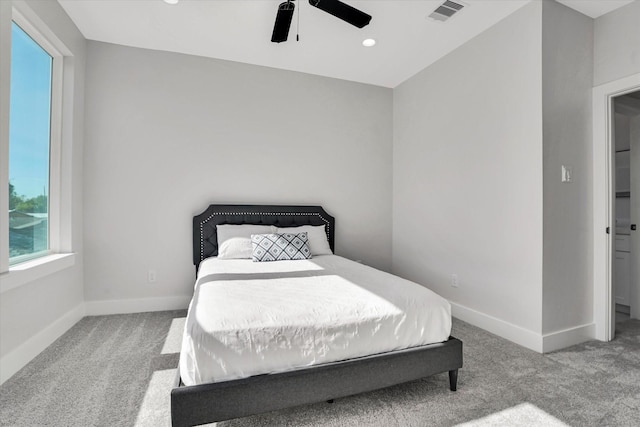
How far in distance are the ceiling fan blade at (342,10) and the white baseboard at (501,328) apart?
8.92 ft

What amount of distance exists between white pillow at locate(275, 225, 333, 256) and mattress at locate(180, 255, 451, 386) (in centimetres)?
A: 124

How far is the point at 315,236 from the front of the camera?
3.63 m

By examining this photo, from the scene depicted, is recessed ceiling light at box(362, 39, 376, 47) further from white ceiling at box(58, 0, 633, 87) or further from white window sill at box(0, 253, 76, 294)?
white window sill at box(0, 253, 76, 294)

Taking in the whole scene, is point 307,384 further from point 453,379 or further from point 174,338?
point 174,338

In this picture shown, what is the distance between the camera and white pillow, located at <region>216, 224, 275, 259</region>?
324cm

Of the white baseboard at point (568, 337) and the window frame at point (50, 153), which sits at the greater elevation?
the window frame at point (50, 153)

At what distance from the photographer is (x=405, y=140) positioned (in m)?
4.16

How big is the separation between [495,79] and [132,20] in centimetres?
331

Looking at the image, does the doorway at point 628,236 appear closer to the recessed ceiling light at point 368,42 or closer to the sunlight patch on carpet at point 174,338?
the recessed ceiling light at point 368,42

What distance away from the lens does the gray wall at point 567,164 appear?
2.56 m

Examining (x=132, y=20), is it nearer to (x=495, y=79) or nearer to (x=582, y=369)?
(x=495, y=79)

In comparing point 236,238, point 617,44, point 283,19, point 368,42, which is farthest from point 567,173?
point 236,238

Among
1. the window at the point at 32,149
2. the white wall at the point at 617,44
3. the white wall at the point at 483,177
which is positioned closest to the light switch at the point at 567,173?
the white wall at the point at 483,177

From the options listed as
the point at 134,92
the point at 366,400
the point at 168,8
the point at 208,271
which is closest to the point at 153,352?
the point at 208,271
